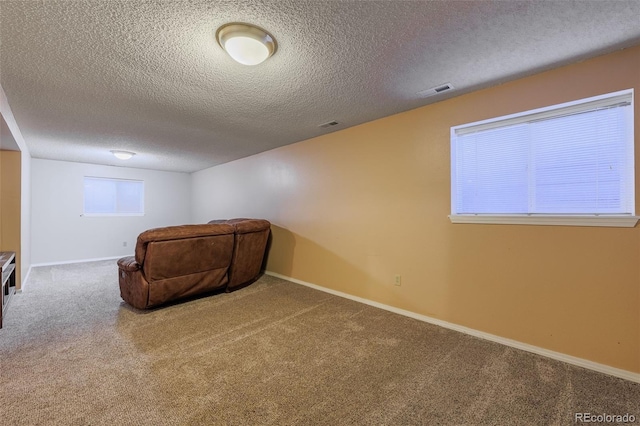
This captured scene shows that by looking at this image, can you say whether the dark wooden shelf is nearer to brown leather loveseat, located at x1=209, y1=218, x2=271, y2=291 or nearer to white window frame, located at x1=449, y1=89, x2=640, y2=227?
brown leather loveseat, located at x1=209, y1=218, x2=271, y2=291

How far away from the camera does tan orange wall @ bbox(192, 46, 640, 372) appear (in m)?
1.81

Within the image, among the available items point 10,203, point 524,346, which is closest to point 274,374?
point 524,346

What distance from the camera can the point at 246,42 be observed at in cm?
159

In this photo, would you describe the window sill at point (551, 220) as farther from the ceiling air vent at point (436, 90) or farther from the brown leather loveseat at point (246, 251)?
the brown leather loveseat at point (246, 251)

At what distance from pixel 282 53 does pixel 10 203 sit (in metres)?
4.42

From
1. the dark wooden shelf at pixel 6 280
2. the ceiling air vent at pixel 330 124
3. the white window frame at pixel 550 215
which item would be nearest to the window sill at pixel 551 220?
the white window frame at pixel 550 215

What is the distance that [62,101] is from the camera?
2516 millimetres

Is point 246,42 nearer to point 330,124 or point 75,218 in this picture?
point 330,124

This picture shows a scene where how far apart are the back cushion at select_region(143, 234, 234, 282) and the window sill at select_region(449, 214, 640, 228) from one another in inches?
107

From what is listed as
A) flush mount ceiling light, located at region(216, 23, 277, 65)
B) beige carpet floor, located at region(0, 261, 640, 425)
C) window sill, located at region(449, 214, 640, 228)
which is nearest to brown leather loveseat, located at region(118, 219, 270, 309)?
beige carpet floor, located at region(0, 261, 640, 425)

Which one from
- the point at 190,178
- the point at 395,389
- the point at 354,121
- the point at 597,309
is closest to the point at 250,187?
the point at 354,121

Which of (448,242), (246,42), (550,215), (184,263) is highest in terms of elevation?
(246,42)

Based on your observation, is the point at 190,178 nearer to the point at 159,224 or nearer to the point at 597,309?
the point at 159,224

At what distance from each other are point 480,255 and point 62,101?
4239 millimetres
